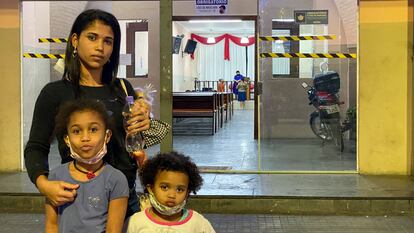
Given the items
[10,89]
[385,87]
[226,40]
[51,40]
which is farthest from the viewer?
[226,40]

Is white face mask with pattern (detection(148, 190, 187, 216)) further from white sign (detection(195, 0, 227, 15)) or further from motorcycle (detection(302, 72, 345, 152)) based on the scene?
white sign (detection(195, 0, 227, 15))

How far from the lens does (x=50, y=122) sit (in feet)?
7.20

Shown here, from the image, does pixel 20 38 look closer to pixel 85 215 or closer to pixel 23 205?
pixel 23 205

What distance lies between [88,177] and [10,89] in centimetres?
545

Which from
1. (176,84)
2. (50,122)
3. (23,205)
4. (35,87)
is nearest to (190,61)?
(176,84)

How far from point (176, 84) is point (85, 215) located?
16.2 metres

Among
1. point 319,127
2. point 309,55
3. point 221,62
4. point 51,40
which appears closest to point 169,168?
point 309,55

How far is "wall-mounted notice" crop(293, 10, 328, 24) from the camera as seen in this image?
7122 mm

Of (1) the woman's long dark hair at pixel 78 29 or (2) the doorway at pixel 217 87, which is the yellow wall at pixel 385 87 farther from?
(1) the woman's long dark hair at pixel 78 29

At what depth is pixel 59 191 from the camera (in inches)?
79.4

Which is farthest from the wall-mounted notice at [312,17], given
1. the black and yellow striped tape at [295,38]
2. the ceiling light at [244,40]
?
the ceiling light at [244,40]

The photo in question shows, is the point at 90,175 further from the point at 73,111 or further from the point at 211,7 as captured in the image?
the point at 211,7

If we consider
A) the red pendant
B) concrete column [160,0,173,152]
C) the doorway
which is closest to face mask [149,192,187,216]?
the red pendant

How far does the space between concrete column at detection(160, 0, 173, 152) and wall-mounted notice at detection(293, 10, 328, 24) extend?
181 cm
